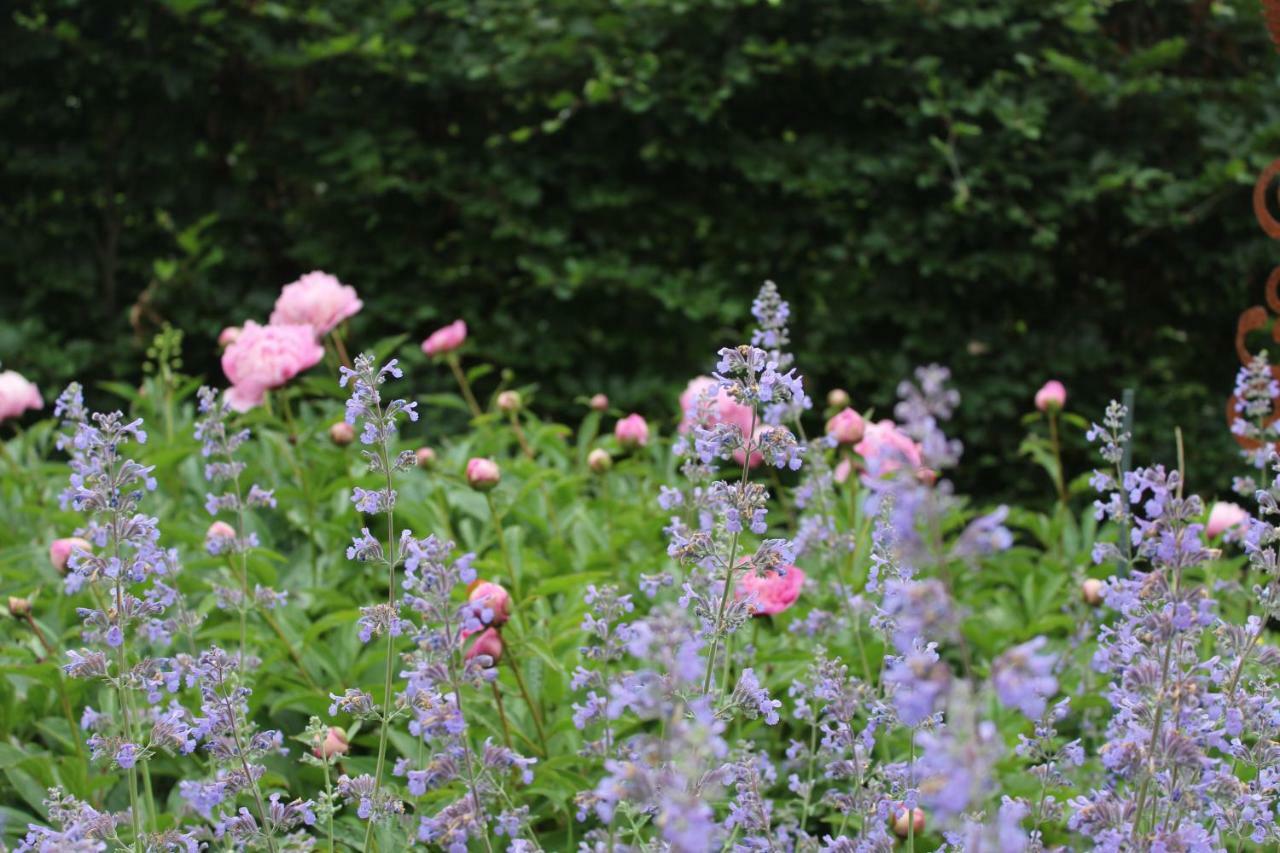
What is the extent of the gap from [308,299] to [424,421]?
1540 mm

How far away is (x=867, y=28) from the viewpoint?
493cm

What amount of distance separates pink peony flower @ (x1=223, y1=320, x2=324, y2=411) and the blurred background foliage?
1.92m

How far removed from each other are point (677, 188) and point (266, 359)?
2581mm

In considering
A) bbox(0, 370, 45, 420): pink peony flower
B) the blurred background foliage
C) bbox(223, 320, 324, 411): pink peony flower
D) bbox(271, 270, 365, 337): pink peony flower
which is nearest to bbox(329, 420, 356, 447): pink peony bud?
bbox(223, 320, 324, 411): pink peony flower

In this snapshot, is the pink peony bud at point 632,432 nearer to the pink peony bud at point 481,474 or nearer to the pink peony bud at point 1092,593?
the pink peony bud at point 481,474

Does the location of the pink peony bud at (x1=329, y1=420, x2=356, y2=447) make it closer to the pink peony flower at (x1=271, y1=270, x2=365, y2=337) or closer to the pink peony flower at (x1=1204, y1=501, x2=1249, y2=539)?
the pink peony flower at (x1=271, y1=270, x2=365, y2=337)

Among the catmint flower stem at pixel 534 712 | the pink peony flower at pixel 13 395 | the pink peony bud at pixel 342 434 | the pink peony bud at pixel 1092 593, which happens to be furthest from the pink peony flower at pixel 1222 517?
the pink peony flower at pixel 13 395

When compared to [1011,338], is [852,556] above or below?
above

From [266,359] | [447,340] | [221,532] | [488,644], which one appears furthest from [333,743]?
[447,340]

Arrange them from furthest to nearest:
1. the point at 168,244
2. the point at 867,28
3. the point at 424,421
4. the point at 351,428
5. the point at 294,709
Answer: the point at 168,244 → the point at 867,28 → the point at 424,421 → the point at 351,428 → the point at 294,709

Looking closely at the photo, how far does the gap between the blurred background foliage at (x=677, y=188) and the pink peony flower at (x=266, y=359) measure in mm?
1922

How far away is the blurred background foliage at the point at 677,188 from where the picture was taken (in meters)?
4.72

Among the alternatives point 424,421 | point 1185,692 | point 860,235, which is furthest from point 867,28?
point 1185,692

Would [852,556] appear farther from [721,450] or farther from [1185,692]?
[1185,692]
